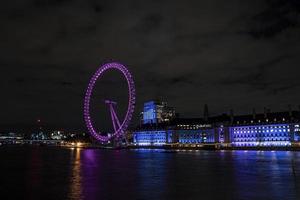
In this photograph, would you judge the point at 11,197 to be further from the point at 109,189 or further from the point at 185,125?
the point at 185,125

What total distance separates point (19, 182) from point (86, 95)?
228 ft

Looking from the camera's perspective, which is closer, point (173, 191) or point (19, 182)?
point (173, 191)

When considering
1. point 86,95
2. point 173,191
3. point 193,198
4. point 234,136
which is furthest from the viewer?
point 234,136

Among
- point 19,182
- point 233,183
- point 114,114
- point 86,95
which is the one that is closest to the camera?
point 233,183

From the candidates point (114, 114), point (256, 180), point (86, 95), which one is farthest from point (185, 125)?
point (256, 180)

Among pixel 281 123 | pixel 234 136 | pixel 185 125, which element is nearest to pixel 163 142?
pixel 185 125

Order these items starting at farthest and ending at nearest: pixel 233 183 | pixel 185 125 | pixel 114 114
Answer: pixel 185 125
pixel 114 114
pixel 233 183

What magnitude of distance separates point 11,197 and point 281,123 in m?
126

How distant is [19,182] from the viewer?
32812 millimetres

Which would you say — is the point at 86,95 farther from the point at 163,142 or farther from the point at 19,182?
the point at 163,142

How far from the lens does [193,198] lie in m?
23.3

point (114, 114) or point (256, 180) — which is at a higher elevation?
point (114, 114)

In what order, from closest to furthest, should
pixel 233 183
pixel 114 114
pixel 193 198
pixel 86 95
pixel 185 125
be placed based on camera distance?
pixel 193 198 < pixel 233 183 < pixel 86 95 < pixel 114 114 < pixel 185 125

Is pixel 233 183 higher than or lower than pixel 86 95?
lower
